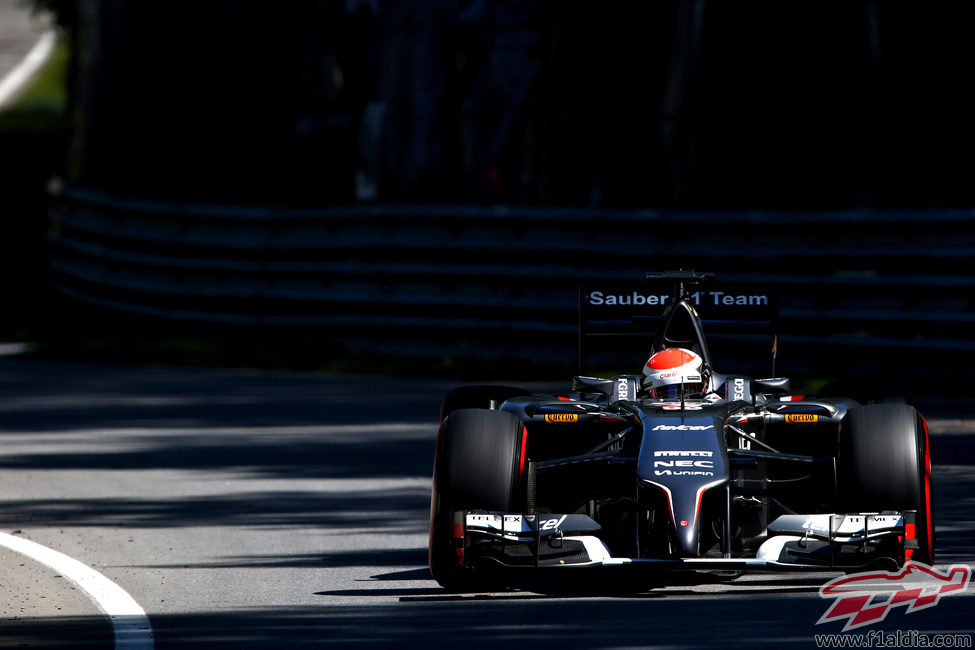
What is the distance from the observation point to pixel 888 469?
24.7ft

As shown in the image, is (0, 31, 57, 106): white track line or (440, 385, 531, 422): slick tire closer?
(440, 385, 531, 422): slick tire

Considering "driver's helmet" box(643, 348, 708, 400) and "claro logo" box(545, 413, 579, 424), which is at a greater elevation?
"driver's helmet" box(643, 348, 708, 400)

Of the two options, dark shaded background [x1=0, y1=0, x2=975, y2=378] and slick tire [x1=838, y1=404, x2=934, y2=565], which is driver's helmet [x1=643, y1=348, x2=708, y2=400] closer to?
slick tire [x1=838, y1=404, x2=934, y2=565]

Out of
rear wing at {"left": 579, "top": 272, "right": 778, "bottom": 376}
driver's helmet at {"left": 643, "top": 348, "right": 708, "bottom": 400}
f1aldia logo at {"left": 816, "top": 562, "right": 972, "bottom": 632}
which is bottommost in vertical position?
Result: f1aldia logo at {"left": 816, "top": 562, "right": 972, "bottom": 632}

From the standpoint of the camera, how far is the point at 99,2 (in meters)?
27.4

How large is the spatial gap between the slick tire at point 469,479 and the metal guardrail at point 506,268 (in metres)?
Answer: 7.25

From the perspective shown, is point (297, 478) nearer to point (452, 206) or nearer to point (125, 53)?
point (452, 206)

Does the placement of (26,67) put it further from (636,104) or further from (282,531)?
(282,531)

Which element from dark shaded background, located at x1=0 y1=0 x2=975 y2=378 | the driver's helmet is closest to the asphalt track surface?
the driver's helmet

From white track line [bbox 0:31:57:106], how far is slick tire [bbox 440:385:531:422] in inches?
Result: 1899

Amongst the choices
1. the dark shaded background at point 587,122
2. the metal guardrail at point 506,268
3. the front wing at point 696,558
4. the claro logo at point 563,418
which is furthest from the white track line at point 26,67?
Answer: the front wing at point 696,558

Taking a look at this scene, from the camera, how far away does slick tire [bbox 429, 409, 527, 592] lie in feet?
25.1

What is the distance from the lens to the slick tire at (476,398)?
8688 mm

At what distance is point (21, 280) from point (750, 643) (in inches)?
840
